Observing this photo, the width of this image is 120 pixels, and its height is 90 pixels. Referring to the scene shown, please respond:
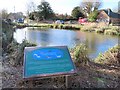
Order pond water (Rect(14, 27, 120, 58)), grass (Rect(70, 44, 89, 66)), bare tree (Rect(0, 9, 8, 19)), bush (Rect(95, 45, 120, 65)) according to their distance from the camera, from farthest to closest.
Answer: pond water (Rect(14, 27, 120, 58))
bare tree (Rect(0, 9, 8, 19))
bush (Rect(95, 45, 120, 65))
grass (Rect(70, 44, 89, 66))

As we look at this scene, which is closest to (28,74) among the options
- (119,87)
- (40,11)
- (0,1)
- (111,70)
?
(119,87)

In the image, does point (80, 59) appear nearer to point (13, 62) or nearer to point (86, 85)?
point (86, 85)

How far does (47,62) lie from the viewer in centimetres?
210

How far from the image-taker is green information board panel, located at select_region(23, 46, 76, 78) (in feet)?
6.66

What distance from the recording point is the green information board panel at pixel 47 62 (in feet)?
6.66

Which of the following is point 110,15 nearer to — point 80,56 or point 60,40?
point 60,40

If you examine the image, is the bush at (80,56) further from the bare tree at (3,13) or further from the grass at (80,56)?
the bare tree at (3,13)

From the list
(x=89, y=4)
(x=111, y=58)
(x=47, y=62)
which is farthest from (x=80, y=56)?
(x=89, y=4)

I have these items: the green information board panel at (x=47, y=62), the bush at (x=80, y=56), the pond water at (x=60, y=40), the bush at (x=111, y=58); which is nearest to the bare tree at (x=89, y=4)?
the pond water at (x=60, y=40)

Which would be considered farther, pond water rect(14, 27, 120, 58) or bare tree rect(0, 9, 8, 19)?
pond water rect(14, 27, 120, 58)

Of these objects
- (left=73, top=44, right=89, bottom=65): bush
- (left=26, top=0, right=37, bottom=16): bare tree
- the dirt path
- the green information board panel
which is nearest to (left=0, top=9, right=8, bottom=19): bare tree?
(left=26, top=0, right=37, bottom=16): bare tree

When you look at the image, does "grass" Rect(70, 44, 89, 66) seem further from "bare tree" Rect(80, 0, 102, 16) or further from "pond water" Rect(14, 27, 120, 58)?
"bare tree" Rect(80, 0, 102, 16)

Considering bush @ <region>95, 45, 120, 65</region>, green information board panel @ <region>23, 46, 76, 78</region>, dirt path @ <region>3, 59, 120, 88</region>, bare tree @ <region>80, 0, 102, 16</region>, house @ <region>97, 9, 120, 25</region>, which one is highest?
bare tree @ <region>80, 0, 102, 16</region>

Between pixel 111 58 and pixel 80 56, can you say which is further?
pixel 111 58
